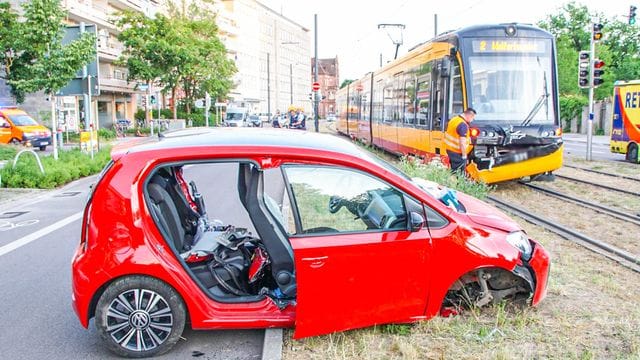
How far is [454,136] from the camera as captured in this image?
34.4 feet

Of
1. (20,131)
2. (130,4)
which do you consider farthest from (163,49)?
(20,131)

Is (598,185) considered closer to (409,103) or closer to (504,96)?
(504,96)

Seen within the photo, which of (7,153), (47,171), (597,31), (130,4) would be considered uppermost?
(130,4)

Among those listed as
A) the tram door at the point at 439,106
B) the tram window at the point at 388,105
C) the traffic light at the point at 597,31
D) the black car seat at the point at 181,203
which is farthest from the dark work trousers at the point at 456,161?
the traffic light at the point at 597,31

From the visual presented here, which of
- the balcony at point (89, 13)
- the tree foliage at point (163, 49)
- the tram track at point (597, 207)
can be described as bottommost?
the tram track at point (597, 207)

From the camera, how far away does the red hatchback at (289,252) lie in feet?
13.0

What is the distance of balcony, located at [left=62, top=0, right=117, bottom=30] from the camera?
126 ft

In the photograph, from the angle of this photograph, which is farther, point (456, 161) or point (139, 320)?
point (456, 161)

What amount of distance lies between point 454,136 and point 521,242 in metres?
6.24

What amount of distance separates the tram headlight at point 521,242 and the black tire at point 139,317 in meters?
2.57

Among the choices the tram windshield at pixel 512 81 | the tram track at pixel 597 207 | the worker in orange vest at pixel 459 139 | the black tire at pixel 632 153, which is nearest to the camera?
the tram track at pixel 597 207

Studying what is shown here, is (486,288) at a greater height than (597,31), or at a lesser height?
lesser

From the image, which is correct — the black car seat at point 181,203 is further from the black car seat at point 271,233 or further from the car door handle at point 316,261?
the car door handle at point 316,261

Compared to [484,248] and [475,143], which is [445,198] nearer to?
[484,248]
